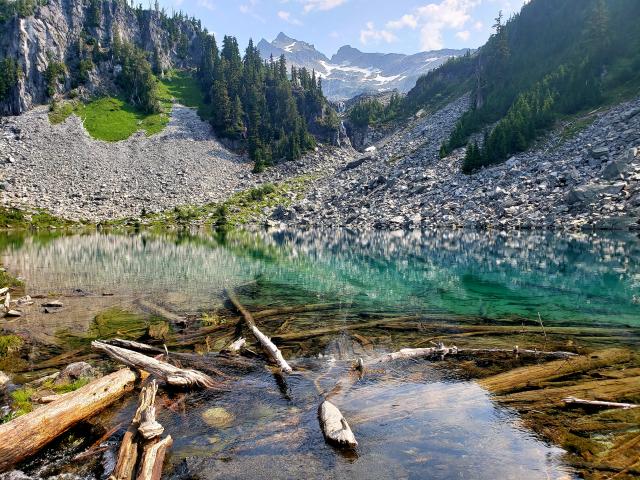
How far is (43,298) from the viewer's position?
23.7m

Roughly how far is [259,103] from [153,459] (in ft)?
505

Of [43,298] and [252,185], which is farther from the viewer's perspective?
[252,185]

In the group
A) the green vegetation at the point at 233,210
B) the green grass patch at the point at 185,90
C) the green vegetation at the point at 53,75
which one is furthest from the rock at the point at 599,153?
the green vegetation at the point at 53,75

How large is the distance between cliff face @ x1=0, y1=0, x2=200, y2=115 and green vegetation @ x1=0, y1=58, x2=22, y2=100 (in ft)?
3.20

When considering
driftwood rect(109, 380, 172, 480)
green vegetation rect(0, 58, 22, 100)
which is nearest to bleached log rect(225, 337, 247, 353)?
driftwood rect(109, 380, 172, 480)

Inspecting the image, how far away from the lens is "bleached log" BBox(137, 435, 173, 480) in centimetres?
704

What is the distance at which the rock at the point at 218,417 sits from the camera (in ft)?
30.7

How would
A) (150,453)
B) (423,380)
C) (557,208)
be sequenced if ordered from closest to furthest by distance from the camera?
(150,453) → (423,380) → (557,208)

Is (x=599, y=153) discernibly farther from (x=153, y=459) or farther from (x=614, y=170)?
(x=153, y=459)

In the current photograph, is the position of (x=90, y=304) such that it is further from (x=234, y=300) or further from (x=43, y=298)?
(x=234, y=300)

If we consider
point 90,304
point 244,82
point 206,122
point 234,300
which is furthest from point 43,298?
point 244,82

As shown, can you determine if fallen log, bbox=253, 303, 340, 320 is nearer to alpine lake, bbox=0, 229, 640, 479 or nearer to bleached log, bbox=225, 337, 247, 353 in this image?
alpine lake, bbox=0, 229, 640, 479

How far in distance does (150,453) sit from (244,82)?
164 meters

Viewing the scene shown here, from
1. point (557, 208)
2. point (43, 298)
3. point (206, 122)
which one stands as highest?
point (206, 122)
